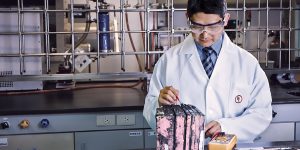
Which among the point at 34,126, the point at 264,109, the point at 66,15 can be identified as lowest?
the point at 34,126

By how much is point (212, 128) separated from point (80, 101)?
1.10m

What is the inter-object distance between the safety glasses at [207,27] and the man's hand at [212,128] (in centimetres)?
32

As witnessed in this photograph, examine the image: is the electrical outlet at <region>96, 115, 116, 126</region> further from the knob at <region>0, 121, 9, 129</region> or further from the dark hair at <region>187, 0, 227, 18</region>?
the dark hair at <region>187, 0, 227, 18</region>

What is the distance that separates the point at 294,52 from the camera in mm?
2742

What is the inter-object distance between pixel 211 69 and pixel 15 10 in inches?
50.6

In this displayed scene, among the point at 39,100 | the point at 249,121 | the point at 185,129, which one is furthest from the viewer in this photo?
the point at 39,100

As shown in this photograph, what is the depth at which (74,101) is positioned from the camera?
2.23 m

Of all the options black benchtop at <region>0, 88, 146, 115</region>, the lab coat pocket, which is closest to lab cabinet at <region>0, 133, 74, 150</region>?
black benchtop at <region>0, 88, 146, 115</region>

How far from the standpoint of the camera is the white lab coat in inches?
59.2

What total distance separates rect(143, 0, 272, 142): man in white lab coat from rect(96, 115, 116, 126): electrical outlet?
53 centimetres

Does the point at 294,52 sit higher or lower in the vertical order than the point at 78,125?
higher

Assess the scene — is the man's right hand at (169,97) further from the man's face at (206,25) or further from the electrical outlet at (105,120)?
the electrical outlet at (105,120)

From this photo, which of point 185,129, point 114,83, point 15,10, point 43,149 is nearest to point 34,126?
point 43,149

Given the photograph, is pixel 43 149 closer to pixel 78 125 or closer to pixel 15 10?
pixel 78 125
